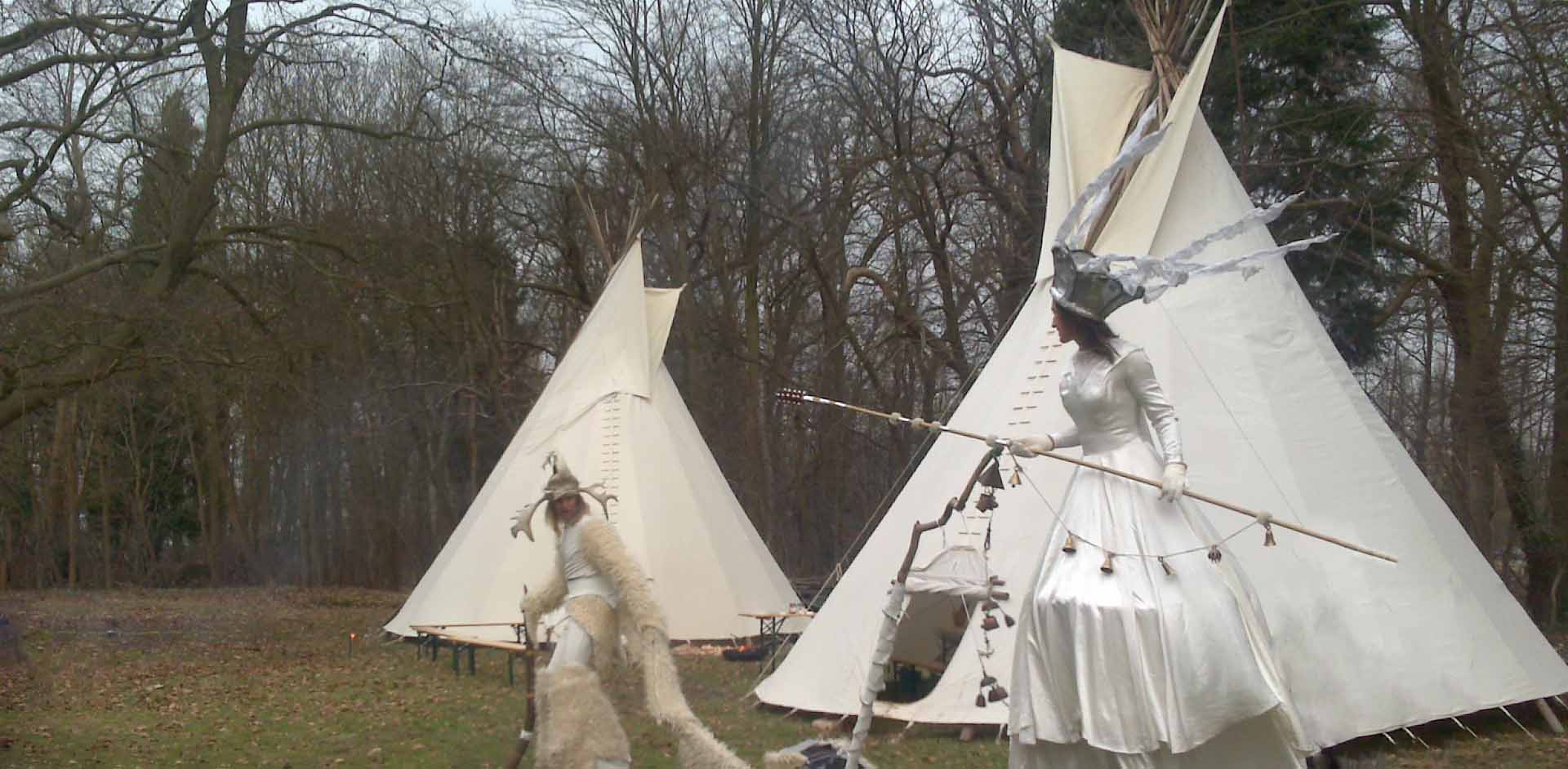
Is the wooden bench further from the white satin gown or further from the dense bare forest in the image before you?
the white satin gown

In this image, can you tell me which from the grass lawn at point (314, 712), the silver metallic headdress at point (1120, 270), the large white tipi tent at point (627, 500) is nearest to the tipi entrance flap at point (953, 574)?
the grass lawn at point (314, 712)

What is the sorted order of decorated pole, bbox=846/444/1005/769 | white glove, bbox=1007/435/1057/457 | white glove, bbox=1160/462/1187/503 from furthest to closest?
decorated pole, bbox=846/444/1005/769
white glove, bbox=1007/435/1057/457
white glove, bbox=1160/462/1187/503

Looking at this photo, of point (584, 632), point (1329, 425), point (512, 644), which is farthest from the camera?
point (512, 644)

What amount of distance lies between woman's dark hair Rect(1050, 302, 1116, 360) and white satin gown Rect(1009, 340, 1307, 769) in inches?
5.4

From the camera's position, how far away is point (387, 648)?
44.4ft

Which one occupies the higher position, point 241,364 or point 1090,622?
point 241,364

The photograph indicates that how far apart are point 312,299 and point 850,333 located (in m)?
7.17

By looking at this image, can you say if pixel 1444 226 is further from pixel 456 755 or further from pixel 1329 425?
pixel 456 755

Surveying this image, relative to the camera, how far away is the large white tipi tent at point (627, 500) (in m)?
13.0

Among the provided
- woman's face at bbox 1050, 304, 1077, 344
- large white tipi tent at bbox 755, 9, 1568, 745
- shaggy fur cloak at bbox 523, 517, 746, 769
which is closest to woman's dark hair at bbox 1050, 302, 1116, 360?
woman's face at bbox 1050, 304, 1077, 344

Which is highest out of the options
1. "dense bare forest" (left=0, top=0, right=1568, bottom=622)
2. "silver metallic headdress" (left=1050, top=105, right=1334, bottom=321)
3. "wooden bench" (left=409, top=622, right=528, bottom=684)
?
"dense bare forest" (left=0, top=0, right=1568, bottom=622)

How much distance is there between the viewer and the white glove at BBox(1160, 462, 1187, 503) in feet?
15.0

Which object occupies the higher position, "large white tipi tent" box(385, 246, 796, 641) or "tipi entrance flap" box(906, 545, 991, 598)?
"large white tipi tent" box(385, 246, 796, 641)

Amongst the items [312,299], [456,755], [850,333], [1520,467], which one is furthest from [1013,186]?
[456,755]
